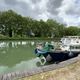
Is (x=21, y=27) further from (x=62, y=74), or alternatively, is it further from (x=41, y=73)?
(x=41, y=73)

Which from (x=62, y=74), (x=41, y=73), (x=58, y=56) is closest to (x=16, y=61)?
(x=58, y=56)

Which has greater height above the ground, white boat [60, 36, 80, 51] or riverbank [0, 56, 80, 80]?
riverbank [0, 56, 80, 80]

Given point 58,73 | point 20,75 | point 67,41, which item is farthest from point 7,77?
point 67,41

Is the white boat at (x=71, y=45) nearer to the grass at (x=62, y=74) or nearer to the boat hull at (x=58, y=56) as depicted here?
the boat hull at (x=58, y=56)

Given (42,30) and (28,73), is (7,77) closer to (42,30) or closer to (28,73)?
(28,73)

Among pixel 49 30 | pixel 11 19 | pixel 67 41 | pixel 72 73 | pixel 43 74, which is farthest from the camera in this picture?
pixel 49 30

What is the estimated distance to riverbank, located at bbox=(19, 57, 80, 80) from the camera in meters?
5.05

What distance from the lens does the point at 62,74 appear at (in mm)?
5406

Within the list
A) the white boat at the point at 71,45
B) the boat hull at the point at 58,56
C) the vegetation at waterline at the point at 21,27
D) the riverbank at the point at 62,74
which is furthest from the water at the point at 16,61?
the vegetation at waterline at the point at 21,27

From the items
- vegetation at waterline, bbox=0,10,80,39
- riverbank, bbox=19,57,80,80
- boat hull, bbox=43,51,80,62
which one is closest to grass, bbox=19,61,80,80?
riverbank, bbox=19,57,80,80

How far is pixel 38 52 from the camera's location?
19.1 meters

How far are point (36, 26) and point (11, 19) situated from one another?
11300mm

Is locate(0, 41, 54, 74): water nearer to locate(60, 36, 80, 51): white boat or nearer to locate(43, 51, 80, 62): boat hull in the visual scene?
locate(43, 51, 80, 62): boat hull

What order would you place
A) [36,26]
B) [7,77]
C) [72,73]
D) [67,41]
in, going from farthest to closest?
[36,26]
[67,41]
[72,73]
[7,77]
